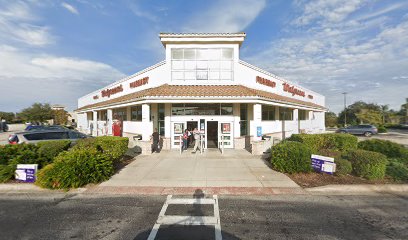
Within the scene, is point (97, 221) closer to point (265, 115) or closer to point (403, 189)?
point (403, 189)

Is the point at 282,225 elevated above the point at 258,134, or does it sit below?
below

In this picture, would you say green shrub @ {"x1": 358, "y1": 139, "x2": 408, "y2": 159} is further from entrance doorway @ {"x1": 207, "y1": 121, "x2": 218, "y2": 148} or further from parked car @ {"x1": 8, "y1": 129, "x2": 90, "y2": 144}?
parked car @ {"x1": 8, "y1": 129, "x2": 90, "y2": 144}

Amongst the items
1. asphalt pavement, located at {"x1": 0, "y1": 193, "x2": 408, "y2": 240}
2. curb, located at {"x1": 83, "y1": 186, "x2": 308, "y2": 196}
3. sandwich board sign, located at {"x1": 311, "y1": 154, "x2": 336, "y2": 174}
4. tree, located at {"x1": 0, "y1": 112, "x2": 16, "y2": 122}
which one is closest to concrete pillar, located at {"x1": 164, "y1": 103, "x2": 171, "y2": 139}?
curb, located at {"x1": 83, "y1": 186, "x2": 308, "y2": 196}

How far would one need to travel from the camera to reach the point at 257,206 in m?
5.27

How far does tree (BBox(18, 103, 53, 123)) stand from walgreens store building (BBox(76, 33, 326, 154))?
57.3 m

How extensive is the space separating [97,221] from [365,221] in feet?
21.4

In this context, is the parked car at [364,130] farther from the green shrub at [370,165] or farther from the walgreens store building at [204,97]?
the green shrub at [370,165]

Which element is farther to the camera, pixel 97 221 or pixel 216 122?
pixel 216 122

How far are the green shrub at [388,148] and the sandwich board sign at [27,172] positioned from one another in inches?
603

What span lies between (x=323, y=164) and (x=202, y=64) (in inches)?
420

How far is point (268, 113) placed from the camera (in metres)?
16.3

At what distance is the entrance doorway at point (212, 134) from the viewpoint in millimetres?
14058

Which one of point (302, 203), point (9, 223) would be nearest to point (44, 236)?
point (9, 223)

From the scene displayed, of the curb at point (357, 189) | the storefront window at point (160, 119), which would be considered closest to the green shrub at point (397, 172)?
the curb at point (357, 189)
